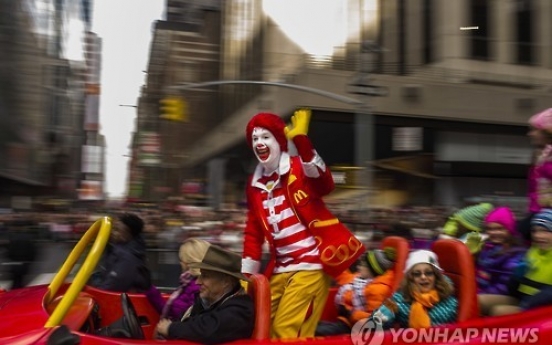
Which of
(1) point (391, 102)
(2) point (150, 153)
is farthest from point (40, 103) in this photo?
(1) point (391, 102)

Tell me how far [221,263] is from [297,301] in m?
0.52

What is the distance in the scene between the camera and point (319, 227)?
3.27m

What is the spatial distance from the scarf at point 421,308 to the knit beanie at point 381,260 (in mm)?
988

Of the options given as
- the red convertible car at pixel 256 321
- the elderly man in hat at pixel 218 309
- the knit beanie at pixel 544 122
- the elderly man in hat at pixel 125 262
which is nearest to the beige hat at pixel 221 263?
the elderly man in hat at pixel 218 309

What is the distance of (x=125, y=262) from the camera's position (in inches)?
165

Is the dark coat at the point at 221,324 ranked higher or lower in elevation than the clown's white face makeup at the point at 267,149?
lower

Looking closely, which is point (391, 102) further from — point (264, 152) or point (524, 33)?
point (264, 152)

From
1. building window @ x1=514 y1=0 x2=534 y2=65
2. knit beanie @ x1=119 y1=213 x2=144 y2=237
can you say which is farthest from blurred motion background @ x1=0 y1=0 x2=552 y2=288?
knit beanie @ x1=119 y1=213 x2=144 y2=237

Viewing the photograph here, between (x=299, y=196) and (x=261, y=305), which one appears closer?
(x=261, y=305)

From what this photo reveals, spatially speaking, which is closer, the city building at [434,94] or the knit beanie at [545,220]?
the knit beanie at [545,220]

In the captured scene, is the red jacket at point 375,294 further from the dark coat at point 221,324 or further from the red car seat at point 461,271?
the dark coat at point 221,324

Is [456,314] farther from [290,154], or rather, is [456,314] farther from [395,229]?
[395,229]

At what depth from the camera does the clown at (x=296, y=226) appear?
3178 millimetres

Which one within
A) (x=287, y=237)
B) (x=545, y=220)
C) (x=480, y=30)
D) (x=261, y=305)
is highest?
(x=480, y=30)
